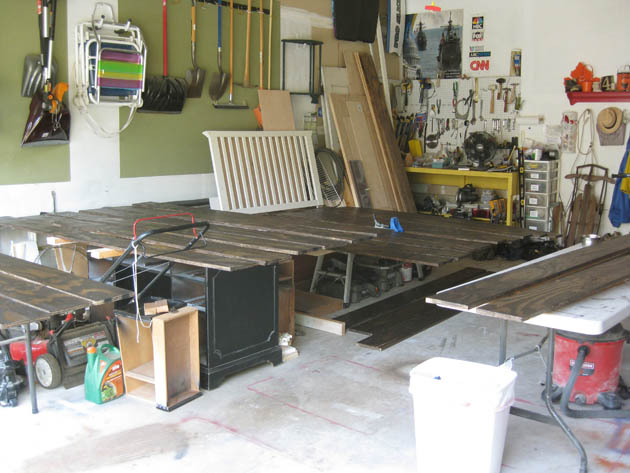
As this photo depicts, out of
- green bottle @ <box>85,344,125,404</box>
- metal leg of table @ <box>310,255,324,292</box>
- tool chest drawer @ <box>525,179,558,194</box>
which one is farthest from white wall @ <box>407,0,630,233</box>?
green bottle @ <box>85,344,125,404</box>

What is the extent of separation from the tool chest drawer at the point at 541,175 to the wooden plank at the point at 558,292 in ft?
12.4

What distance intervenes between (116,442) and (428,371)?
1.57m

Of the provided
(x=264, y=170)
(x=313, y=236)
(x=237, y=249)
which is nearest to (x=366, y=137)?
(x=264, y=170)

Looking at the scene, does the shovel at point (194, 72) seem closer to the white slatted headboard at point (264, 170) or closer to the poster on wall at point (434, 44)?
the white slatted headboard at point (264, 170)

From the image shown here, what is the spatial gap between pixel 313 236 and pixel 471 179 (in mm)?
4220

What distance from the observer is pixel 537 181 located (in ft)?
24.2

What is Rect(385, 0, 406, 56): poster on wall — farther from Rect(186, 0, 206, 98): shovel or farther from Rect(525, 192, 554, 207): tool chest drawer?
Rect(186, 0, 206, 98): shovel

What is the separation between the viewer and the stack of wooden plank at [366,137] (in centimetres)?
727

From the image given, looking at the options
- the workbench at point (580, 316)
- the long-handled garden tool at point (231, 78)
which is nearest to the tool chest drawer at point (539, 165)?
the long-handled garden tool at point (231, 78)

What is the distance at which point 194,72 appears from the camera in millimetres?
5973

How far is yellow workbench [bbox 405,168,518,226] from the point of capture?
739cm

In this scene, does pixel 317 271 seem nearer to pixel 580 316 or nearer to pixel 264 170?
pixel 264 170

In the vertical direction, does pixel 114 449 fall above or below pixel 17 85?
below

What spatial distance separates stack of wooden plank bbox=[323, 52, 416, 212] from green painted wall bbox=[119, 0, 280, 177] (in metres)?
1.14
